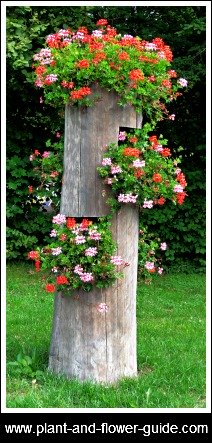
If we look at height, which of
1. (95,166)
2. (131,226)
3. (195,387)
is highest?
(95,166)

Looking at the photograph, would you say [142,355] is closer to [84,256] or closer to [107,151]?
[84,256]

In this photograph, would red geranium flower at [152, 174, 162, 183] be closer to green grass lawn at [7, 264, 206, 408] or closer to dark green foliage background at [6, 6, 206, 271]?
green grass lawn at [7, 264, 206, 408]

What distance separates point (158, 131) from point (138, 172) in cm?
569

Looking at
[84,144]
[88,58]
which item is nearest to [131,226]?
[84,144]

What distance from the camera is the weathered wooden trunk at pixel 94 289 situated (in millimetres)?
4746

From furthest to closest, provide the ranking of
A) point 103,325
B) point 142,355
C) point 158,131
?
point 158,131 < point 142,355 < point 103,325

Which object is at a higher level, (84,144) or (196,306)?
(84,144)

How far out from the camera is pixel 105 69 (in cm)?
461

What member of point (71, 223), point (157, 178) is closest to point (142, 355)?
point (71, 223)

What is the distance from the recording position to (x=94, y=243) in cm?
474

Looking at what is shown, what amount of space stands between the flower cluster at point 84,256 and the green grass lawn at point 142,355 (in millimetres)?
750

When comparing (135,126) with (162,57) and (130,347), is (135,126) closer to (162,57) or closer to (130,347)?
(162,57)

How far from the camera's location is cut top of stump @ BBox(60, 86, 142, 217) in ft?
15.5

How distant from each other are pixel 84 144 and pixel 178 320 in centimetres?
306
